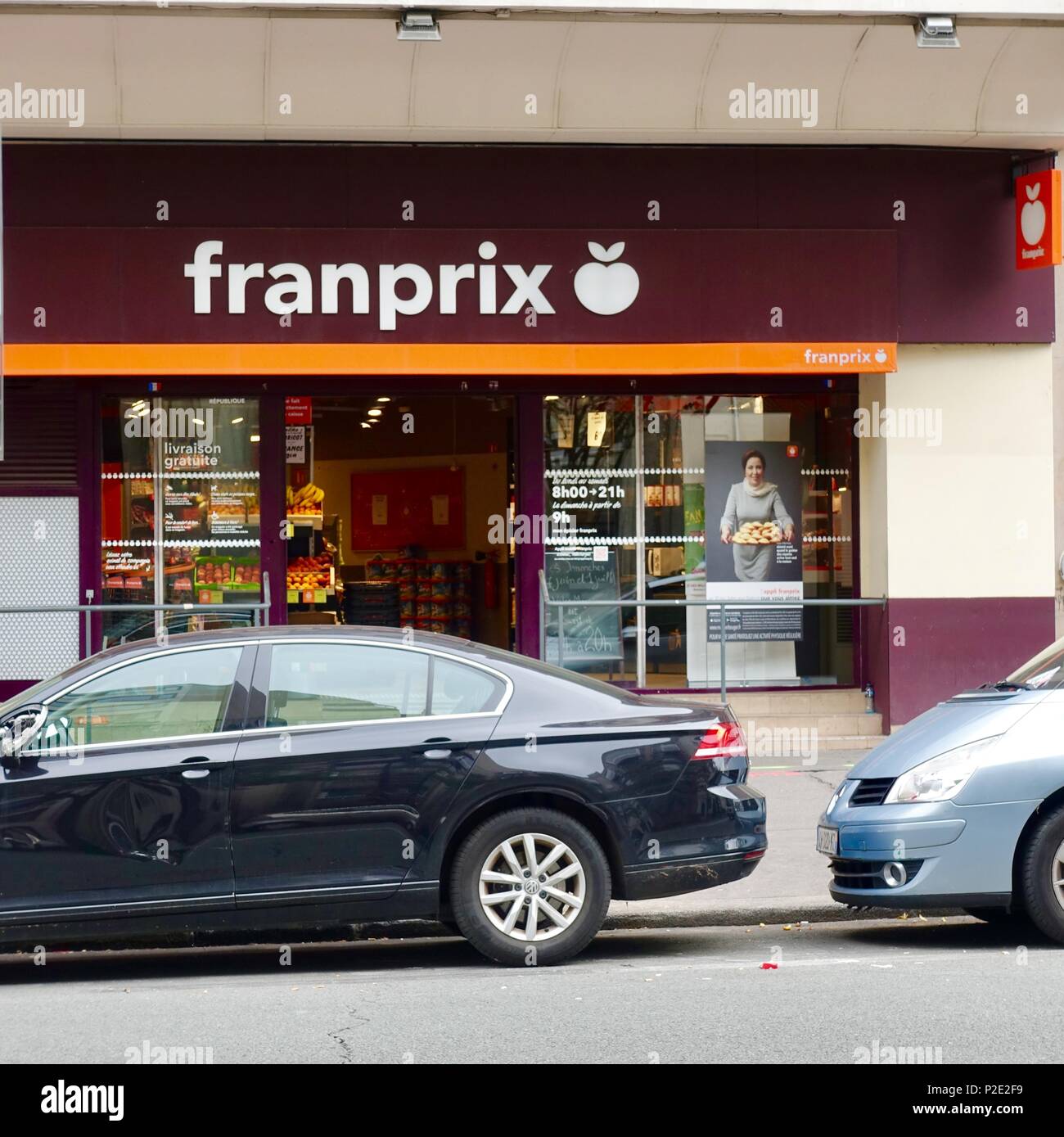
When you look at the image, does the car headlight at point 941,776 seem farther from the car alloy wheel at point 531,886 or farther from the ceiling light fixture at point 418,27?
the ceiling light fixture at point 418,27

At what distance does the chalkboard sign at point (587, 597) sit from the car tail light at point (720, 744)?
228 inches

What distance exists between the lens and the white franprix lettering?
42.5 feet

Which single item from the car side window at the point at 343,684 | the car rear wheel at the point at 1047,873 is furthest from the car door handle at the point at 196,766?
the car rear wheel at the point at 1047,873

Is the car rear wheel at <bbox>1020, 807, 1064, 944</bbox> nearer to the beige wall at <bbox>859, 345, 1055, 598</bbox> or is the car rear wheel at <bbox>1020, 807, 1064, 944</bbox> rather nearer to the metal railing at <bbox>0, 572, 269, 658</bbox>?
the metal railing at <bbox>0, 572, 269, 658</bbox>

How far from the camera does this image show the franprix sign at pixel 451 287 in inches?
505

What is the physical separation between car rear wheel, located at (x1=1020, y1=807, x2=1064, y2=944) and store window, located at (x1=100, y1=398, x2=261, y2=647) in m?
8.27

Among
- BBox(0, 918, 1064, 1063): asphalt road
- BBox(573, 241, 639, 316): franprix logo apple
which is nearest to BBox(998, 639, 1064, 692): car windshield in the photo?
BBox(0, 918, 1064, 1063): asphalt road

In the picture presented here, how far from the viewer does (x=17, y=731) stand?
6879 millimetres

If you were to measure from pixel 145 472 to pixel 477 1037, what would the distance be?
9039mm

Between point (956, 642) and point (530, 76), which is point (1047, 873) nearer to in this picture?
point (956, 642)

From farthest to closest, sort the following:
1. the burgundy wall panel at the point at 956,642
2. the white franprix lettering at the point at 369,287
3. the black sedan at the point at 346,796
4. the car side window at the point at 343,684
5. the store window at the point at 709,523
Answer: the store window at the point at 709,523 < the burgundy wall panel at the point at 956,642 < the white franprix lettering at the point at 369,287 < the car side window at the point at 343,684 < the black sedan at the point at 346,796

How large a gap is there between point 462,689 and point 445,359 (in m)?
6.32

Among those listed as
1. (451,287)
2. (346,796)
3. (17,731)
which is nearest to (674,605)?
(451,287)
